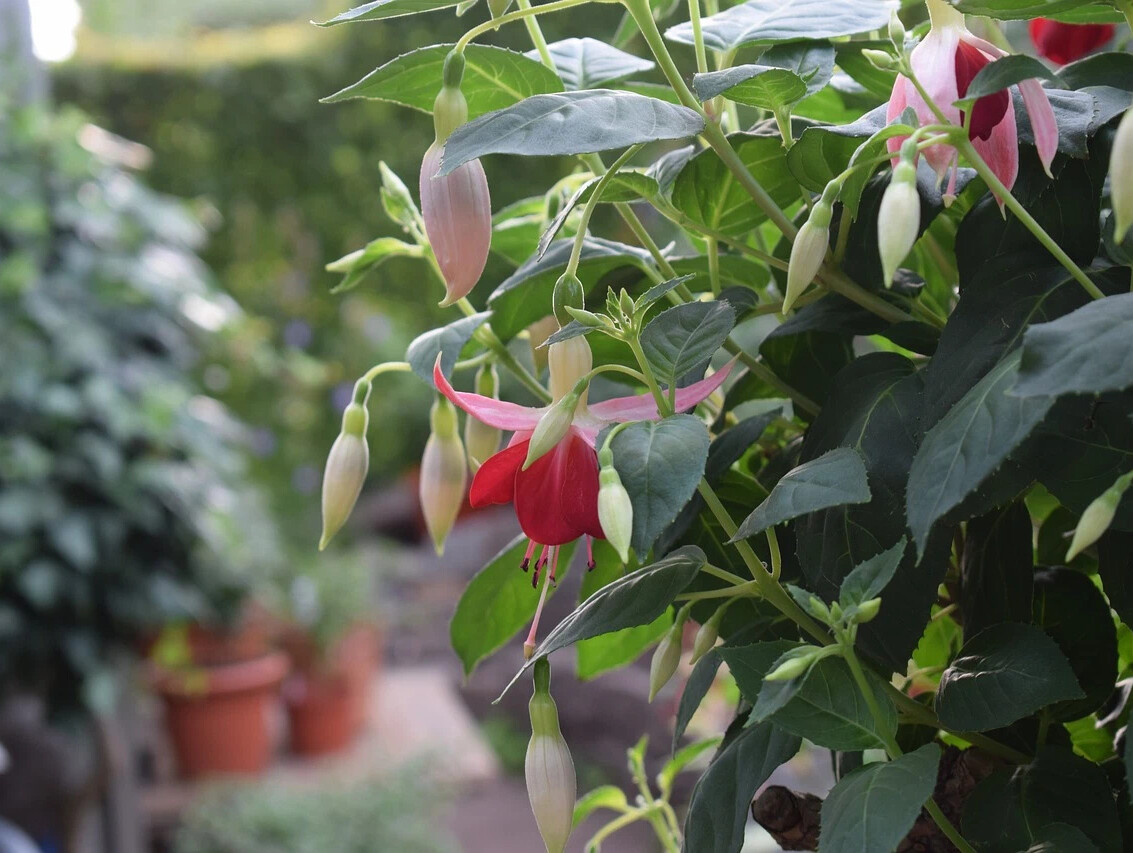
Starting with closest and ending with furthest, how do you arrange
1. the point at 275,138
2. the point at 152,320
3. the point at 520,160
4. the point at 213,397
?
the point at 152,320 → the point at 213,397 → the point at 520,160 → the point at 275,138

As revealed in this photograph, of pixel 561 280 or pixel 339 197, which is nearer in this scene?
pixel 561 280

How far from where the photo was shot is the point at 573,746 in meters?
2.66

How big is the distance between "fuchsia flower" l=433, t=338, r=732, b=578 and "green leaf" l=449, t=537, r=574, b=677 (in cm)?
11

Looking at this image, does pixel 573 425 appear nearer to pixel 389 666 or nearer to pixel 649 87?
pixel 649 87

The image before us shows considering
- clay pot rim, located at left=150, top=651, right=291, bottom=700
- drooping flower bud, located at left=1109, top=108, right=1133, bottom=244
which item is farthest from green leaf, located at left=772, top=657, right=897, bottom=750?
clay pot rim, located at left=150, top=651, right=291, bottom=700

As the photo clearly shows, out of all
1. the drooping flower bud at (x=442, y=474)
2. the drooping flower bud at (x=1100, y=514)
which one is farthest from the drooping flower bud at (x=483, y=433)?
the drooping flower bud at (x=1100, y=514)

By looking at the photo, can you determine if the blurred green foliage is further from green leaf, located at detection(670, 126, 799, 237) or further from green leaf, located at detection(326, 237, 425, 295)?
green leaf, located at detection(670, 126, 799, 237)

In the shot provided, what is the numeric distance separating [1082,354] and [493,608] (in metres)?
0.26

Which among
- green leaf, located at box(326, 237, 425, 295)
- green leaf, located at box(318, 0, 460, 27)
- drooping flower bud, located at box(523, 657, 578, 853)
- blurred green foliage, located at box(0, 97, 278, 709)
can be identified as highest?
green leaf, located at box(318, 0, 460, 27)

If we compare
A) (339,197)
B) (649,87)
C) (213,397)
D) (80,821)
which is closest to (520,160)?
(339,197)

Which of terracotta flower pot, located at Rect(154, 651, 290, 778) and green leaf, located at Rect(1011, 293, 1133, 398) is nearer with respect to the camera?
green leaf, located at Rect(1011, 293, 1133, 398)

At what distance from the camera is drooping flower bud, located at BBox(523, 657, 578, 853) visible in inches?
11.8

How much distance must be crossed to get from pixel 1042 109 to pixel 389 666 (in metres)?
3.04

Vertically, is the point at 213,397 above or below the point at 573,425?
below
